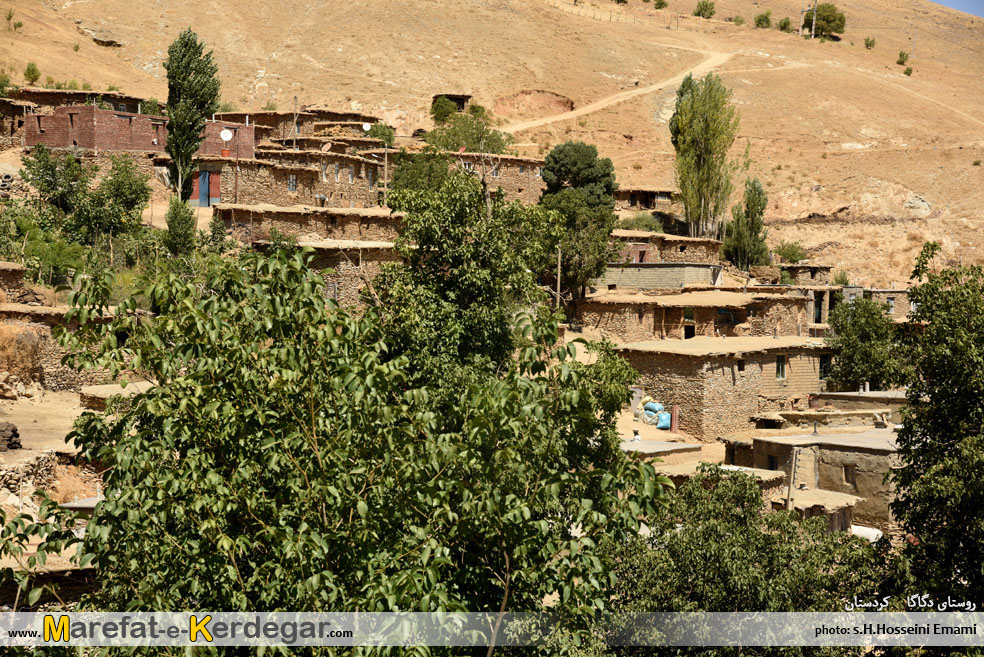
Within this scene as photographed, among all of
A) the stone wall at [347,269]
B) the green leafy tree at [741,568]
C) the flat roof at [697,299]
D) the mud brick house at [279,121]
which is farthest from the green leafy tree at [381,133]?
the green leafy tree at [741,568]

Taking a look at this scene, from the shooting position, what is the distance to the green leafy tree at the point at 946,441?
10328 millimetres

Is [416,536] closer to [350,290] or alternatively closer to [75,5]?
[350,290]

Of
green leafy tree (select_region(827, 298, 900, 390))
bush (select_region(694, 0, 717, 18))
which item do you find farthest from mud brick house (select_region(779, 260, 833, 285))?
bush (select_region(694, 0, 717, 18))

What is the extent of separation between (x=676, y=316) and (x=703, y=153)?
20107 mm

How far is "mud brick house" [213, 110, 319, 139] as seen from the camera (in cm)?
4178

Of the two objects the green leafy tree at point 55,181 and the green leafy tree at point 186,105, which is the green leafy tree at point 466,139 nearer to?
the green leafy tree at point 186,105

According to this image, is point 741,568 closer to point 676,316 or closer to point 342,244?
point 342,244

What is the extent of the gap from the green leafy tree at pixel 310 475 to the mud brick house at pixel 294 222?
928 inches

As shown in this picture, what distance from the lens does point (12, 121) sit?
34.7 m

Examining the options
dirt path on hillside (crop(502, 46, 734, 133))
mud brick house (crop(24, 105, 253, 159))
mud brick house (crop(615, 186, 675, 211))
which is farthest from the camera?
dirt path on hillside (crop(502, 46, 734, 133))

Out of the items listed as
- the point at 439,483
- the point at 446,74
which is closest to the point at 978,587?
the point at 439,483

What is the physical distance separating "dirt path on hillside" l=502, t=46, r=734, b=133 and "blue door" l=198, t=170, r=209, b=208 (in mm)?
33615

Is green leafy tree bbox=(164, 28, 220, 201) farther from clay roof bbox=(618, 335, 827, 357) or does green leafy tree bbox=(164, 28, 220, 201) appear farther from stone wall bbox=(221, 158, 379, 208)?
clay roof bbox=(618, 335, 827, 357)

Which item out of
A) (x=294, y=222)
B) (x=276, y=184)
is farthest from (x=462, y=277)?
(x=276, y=184)
